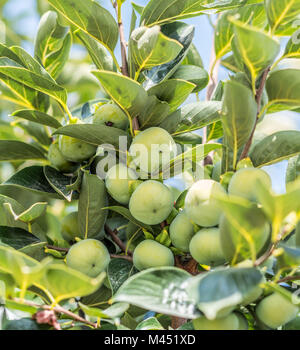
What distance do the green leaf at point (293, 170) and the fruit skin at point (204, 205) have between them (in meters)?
0.23

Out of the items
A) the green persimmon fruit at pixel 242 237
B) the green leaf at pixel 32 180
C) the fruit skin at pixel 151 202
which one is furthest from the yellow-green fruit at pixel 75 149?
the green persimmon fruit at pixel 242 237

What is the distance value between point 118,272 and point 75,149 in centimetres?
28

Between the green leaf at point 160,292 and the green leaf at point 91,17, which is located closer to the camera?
the green leaf at point 160,292

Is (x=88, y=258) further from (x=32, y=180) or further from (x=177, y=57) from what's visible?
(x=177, y=57)

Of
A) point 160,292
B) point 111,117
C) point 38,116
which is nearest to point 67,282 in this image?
point 160,292

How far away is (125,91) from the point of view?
0.85m

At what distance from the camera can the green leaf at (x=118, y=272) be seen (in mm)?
871

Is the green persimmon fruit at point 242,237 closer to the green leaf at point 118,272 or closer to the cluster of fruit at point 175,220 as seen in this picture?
the cluster of fruit at point 175,220

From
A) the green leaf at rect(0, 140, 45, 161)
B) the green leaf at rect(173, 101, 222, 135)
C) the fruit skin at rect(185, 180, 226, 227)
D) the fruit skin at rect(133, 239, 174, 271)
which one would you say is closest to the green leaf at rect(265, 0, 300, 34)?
the green leaf at rect(173, 101, 222, 135)

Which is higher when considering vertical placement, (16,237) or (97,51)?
(97,51)

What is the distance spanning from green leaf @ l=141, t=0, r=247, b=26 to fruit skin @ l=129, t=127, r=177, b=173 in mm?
273

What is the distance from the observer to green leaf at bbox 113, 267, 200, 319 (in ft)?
2.04

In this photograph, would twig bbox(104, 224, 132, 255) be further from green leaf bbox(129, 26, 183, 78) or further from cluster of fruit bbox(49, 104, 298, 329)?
green leaf bbox(129, 26, 183, 78)
